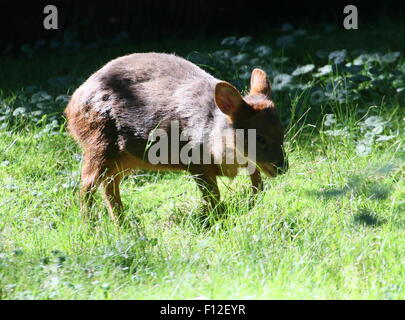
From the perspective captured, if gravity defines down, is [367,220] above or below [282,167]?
below

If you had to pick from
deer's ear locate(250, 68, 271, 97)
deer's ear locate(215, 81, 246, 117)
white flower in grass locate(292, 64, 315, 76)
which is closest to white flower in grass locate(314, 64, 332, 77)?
white flower in grass locate(292, 64, 315, 76)

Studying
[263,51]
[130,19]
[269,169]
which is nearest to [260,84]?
[269,169]

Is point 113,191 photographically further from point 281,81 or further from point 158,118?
point 281,81

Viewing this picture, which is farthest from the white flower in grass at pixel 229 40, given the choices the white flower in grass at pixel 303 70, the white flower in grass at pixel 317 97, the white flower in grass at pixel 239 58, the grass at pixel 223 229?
the grass at pixel 223 229

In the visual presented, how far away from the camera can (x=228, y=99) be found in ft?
18.2

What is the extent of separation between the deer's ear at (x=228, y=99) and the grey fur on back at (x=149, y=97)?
107 millimetres

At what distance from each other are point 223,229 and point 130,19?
537 cm

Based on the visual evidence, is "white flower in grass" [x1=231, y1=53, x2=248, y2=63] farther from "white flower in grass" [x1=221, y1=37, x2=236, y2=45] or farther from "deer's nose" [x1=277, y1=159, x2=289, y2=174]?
"deer's nose" [x1=277, y1=159, x2=289, y2=174]

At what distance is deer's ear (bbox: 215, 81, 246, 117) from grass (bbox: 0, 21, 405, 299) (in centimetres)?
61

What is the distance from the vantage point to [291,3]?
33.9ft

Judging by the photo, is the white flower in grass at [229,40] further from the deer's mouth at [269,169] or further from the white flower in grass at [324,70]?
the deer's mouth at [269,169]

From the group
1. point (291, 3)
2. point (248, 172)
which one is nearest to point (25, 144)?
point (248, 172)

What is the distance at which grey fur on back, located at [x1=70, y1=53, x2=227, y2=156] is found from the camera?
5750 millimetres

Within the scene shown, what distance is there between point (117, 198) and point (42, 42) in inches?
170
